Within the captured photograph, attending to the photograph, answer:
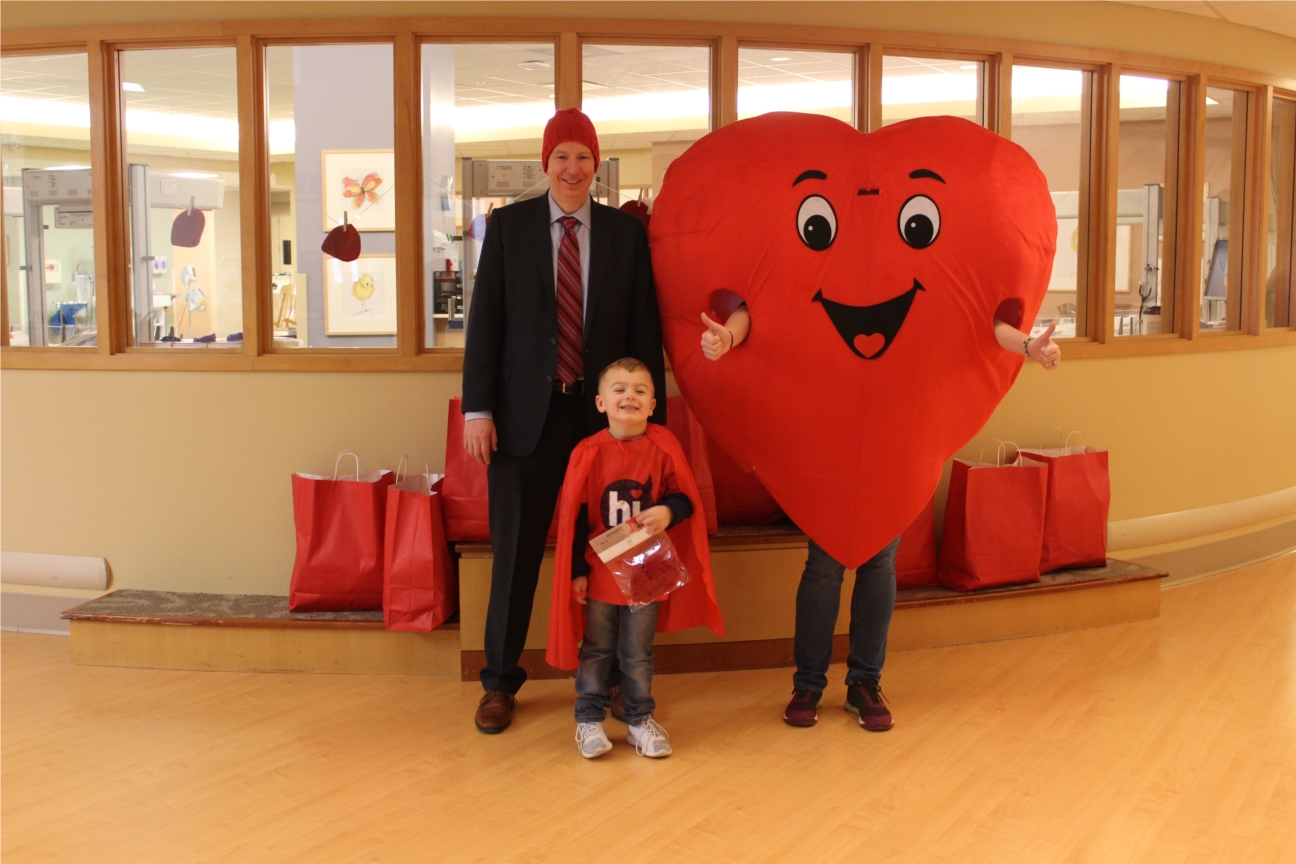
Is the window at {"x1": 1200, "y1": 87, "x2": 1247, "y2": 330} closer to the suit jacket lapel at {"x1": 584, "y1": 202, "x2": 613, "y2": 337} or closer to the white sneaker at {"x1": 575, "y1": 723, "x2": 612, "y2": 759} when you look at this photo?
the suit jacket lapel at {"x1": 584, "y1": 202, "x2": 613, "y2": 337}

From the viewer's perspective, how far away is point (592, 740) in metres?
2.60

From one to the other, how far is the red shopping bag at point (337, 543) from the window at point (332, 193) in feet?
2.03

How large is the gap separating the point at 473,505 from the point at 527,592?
1.47 ft

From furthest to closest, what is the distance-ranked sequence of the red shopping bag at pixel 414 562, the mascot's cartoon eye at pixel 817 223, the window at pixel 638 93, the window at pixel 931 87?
the window at pixel 931 87 → the window at pixel 638 93 → the red shopping bag at pixel 414 562 → the mascot's cartoon eye at pixel 817 223

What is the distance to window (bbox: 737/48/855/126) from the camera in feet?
11.6

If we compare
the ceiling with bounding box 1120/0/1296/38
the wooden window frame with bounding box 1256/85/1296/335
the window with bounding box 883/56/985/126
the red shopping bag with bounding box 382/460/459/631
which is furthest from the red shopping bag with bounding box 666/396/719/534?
the wooden window frame with bounding box 1256/85/1296/335

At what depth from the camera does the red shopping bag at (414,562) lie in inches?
121

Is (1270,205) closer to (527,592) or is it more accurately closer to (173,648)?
(527,592)

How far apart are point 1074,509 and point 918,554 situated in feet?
2.02

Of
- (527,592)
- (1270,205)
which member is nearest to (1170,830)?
(527,592)

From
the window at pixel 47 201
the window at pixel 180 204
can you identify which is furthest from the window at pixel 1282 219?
the window at pixel 47 201

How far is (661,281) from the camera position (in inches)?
109

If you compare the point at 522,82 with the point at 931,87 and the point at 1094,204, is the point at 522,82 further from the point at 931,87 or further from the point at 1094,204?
the point at 1094,204

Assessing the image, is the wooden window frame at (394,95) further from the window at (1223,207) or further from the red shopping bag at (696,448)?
the window at (1223,207)
